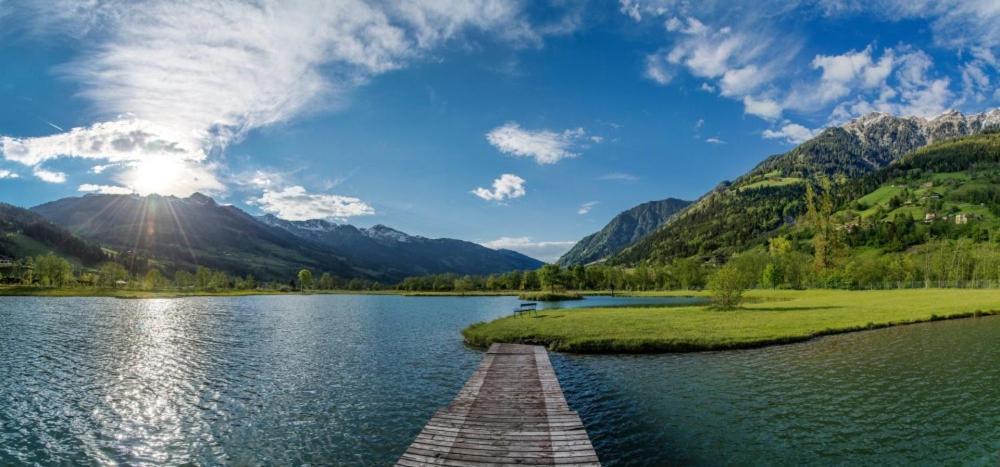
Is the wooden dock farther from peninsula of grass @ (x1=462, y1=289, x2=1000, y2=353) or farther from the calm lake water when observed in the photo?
peninsula of grass @ (x1=462, y1=289, x2=1000, y2=353)

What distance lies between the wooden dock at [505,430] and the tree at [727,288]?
206ft

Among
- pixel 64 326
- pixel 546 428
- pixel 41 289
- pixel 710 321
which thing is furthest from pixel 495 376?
pixel 41 289

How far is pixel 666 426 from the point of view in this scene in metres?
25.1

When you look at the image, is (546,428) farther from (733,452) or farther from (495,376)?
(495,376)

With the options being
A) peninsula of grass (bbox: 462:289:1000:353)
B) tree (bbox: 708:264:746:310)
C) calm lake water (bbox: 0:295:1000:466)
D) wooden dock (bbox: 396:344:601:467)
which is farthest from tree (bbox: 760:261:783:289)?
wooden dock (bbox: 396:344:601:467)

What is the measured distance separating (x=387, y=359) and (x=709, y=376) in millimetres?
29407

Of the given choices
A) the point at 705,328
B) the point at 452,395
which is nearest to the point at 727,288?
the point at 705,328

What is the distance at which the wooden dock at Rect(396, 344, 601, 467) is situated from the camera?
60.4 feet

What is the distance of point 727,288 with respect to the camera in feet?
277

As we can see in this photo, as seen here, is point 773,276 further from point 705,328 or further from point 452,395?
point 452,395

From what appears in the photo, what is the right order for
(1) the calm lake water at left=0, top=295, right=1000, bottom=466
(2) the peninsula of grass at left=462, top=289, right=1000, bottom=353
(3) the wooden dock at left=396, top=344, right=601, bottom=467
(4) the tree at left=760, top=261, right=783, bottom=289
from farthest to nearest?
(4) the tree at left=760, top=261, right=783, bottom=289
(2) the peninsula of grass at left=462, top=289, right=1000, bottom=353
(1) the calm lake water at left=0, top=295, right=1000, bottom=466
(3) the wooden dock at left=396, top=344, right=601, bottom=467

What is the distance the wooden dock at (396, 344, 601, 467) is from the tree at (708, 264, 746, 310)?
206ft

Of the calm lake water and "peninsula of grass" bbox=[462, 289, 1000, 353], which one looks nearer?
the calm lake water

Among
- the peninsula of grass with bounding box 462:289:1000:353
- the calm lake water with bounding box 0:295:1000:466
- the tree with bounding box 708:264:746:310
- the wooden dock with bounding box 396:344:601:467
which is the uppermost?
the tree with bounding box 708:264:746:310
